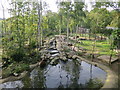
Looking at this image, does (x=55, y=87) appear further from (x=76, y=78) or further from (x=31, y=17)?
(x=31, y=17)

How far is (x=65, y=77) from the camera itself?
8094mm

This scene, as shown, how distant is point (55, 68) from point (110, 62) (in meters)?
4.16

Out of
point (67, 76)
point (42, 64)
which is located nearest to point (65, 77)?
point (67, 76)

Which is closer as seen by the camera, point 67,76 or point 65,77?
point 65,77

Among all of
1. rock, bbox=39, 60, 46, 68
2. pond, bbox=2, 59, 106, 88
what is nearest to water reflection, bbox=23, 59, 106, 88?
pond, bbox=2, 59, 106, 88

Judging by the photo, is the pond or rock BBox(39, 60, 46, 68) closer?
the pond

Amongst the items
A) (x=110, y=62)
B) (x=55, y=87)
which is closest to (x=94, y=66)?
(x=110, y=62)

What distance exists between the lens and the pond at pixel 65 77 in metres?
7.02

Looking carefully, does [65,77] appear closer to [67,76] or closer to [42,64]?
[67,76]

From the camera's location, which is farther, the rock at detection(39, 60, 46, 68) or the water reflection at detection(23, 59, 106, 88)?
the rock at detection(39, 60, 46, 68)

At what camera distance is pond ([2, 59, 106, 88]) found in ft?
23.0

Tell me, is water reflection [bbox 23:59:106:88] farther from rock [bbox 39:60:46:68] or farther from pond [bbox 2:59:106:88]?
rock [bbox 39:60:46:68]

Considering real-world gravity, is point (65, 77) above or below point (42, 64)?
below

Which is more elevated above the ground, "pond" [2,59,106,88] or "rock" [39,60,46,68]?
"rock" [39,60,46,68]
